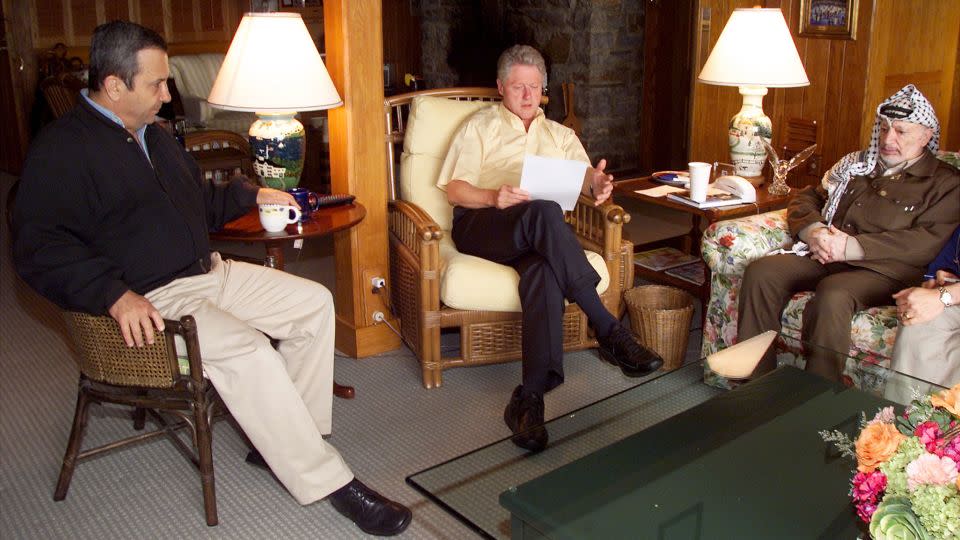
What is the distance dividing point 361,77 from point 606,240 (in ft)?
3.23

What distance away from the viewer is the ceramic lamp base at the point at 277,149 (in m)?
3.01

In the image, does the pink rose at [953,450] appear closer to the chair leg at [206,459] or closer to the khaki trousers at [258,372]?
the khaki trousers at [258,372]

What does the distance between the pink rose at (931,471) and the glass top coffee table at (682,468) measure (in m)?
0.42

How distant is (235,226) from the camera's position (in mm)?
2861

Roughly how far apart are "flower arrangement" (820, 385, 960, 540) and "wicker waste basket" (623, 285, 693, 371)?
1.58m

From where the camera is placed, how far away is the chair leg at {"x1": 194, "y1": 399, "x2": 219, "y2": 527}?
92.7 inches

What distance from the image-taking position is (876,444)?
5.07 ft

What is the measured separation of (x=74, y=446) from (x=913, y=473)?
2014 millimetres

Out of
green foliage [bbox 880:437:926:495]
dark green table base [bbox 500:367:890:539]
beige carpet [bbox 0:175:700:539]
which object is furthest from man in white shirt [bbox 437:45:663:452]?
green foliage [bbox 880:437:926:495]

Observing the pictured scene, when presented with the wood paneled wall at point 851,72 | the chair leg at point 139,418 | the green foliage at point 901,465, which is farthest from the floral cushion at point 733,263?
the chair leg at point 139,418

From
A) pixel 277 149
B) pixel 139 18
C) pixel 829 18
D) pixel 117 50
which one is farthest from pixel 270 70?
pixel 139 18

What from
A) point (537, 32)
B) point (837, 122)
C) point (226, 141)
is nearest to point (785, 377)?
point (837, 122)

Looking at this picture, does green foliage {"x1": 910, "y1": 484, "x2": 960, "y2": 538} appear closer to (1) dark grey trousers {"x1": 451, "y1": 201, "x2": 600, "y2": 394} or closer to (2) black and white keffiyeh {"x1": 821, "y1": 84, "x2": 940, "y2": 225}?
(1) dark grey trousers {"x1": 451, "y1": 201, "x2": 600, "y2": 394}

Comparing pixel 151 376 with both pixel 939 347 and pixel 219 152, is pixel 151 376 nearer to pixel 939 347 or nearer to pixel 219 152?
pixel 939 347
